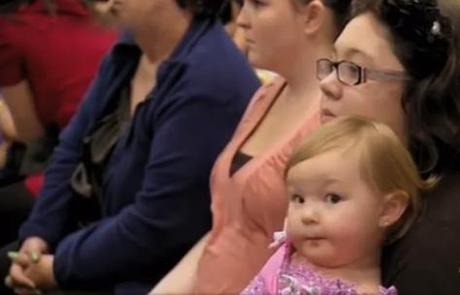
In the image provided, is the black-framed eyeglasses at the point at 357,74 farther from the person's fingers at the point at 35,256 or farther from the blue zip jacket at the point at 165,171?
the person's fingers at the point at 35,256

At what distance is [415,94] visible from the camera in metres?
1.76

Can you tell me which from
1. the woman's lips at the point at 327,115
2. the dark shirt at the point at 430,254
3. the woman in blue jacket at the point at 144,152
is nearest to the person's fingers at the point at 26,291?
the woman in blue jacket at the point at 144,152

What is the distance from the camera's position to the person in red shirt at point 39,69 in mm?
2992

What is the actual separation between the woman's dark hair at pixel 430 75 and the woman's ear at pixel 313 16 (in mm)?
385

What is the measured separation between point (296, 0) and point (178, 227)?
22.9 inches

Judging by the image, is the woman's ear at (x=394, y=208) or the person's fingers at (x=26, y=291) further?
the person's fingers at (x=26, y=291)

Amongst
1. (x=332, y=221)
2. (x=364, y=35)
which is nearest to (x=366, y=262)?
(x=332, y=221)

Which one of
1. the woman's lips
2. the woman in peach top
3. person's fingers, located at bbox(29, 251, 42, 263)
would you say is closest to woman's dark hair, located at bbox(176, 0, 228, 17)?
the woman in peach top

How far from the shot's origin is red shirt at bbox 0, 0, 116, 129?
9.81ft

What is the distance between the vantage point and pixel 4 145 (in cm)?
311

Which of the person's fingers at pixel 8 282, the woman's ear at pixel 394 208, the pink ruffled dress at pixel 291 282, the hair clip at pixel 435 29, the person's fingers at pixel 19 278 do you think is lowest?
the person's fingers at pixel 8 282

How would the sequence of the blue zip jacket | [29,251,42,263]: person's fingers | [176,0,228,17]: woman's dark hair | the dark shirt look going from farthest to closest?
[29,251,42,263]: person's fingers, [176,0,228,17]: woman's dark hair, the blue zip jacket, the dark shirt

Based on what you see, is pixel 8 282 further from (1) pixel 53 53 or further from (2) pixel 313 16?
(2) pixel 313 16

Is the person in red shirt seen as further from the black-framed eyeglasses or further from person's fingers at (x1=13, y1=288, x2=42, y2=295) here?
the black-framed eyeglasses
